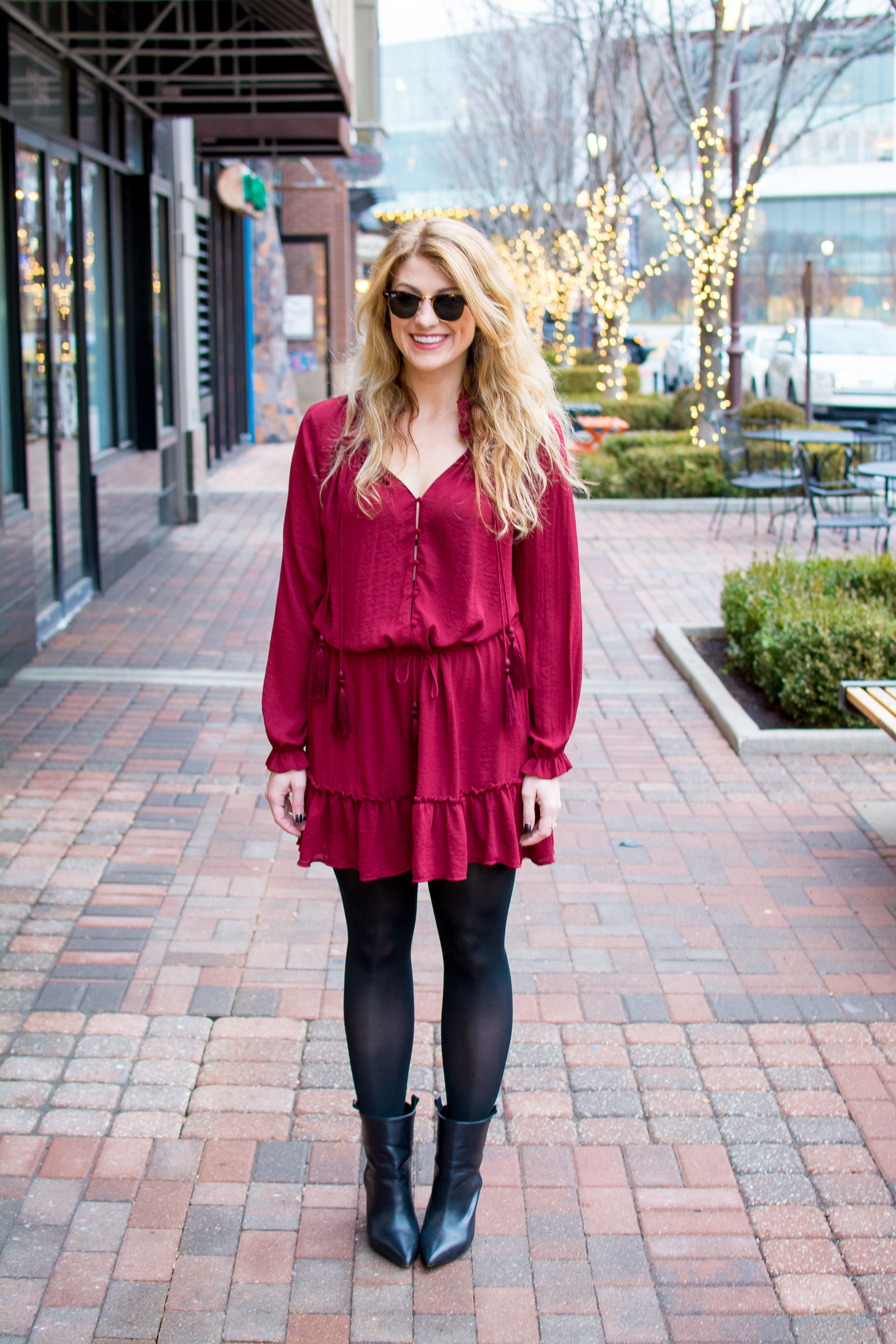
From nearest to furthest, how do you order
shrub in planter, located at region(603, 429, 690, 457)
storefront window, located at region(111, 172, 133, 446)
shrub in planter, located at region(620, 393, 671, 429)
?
1. storefront window, located at region(111, 172, 133, 446)
2. shrub in planter, located at region(603, 429, 690, 457)
3. shrub in planter, located at region(620, 393, 671, 429)

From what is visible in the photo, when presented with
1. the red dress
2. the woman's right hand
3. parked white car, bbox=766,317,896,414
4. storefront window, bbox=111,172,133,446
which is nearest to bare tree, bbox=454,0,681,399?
parked white car, bbox=766,317,896,414

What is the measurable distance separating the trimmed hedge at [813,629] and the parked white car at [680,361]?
18.7m

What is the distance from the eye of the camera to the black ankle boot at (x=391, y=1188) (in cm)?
270

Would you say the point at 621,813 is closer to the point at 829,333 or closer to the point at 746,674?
the point at 746,674

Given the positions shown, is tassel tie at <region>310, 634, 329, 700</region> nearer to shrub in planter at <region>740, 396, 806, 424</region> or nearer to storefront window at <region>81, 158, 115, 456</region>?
storefront window at <region>81, 158, 115, 456</region>

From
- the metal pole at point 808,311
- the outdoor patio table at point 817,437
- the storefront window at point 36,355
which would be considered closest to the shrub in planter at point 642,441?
the outdoor patio table at point 817,437

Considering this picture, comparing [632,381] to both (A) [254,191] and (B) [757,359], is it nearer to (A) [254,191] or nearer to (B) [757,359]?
(B) [757,359]

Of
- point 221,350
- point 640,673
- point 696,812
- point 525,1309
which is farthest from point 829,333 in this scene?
point 525,1309

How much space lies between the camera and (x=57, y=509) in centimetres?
821

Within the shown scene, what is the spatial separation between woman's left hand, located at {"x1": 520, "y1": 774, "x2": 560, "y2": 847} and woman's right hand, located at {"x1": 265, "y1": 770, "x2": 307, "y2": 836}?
1.39 ft

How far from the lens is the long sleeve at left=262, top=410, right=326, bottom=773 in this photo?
2.59 metres

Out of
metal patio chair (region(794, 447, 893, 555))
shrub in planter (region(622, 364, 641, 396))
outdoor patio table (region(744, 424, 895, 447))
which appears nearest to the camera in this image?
metal patio chair (region(794, 447, 893, 555))

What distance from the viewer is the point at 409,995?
2.73 meters

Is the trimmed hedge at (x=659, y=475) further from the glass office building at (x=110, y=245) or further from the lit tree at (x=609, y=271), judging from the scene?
the lit tree at (x=609, y=271)
